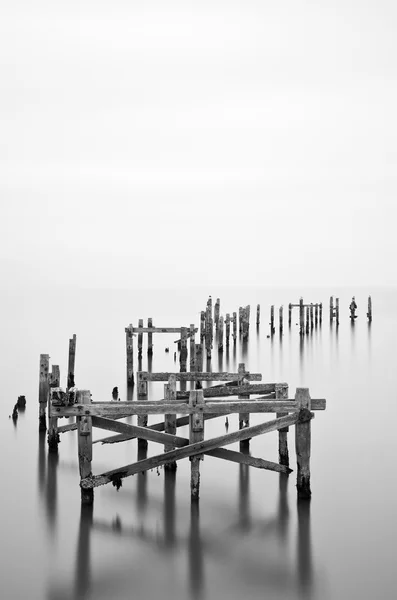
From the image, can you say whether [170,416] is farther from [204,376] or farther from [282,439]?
[204,376]

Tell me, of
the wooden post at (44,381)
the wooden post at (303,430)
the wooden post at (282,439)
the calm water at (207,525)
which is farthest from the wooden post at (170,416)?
the wooden post at (44,381)

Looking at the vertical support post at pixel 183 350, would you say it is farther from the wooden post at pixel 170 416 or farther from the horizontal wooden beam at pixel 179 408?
the horizontal wooden beam at pixel 179 408

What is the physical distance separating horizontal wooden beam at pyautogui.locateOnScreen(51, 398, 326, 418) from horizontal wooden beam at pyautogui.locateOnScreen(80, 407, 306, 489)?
0.57ft

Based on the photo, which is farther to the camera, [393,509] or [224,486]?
[224,486]

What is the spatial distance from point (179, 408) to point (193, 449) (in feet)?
2.05

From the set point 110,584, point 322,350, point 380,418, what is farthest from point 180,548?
point 322,350

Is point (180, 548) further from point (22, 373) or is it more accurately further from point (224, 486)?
point (22, 373)

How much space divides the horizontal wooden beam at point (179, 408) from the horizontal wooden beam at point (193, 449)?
6.9 inches

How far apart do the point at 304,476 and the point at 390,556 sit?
1.86m

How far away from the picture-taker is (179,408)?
10320 millimetres

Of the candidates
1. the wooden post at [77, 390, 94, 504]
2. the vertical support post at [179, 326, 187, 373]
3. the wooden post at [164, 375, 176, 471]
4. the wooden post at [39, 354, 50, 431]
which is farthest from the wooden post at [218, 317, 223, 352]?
the wooden post at [77, 390, 94, 504]

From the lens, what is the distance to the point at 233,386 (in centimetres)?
1353

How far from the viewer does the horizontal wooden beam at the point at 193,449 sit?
33.9 ft

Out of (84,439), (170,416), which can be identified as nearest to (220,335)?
(170,416)
